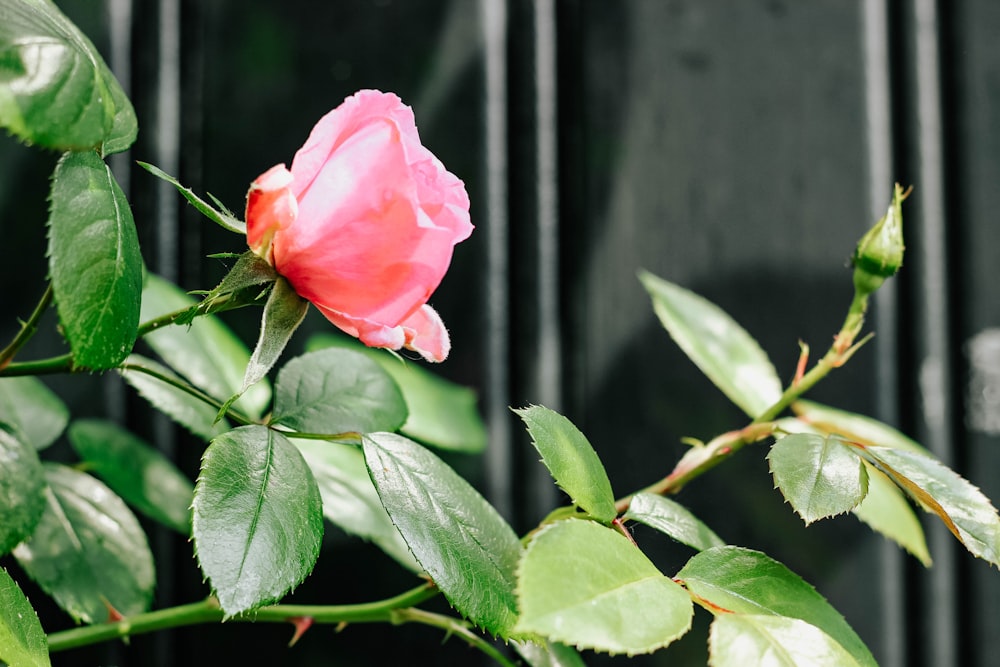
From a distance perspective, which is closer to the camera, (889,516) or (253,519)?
(253,519)

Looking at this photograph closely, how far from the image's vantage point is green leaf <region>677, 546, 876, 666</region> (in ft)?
0.65

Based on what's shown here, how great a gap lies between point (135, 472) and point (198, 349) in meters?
0.07

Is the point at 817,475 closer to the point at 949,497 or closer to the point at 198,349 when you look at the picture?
the point at 949,497

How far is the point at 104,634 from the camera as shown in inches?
10.9

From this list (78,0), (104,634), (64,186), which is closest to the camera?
(64,186)

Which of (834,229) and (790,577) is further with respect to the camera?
(834,229)

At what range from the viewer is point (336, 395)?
0.26m

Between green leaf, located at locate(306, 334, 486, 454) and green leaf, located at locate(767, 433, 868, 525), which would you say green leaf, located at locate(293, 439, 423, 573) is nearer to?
green leaf, located at locate(306, 334, 486, 454)

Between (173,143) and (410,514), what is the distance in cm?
38

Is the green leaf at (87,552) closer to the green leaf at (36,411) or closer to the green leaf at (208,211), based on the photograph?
the green leaf at (36,411)

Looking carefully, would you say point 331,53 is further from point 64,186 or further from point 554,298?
point 64,186

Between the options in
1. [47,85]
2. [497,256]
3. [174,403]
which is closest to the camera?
[47,85]

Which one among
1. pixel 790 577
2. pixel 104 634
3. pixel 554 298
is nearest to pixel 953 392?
pixel 554 298

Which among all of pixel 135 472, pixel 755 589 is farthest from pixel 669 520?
pixel 135 472
